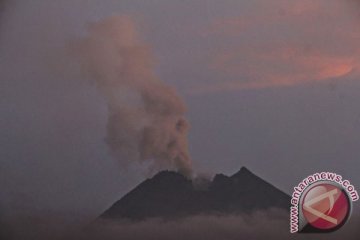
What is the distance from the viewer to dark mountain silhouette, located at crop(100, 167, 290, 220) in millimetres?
2871

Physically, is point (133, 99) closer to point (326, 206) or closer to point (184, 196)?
point (184, 196)

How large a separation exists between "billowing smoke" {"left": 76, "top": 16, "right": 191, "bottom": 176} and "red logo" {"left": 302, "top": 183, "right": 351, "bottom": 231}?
0.60 m

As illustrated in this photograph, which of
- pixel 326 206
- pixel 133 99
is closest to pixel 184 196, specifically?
pixel 133 99

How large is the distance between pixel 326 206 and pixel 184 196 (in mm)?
684

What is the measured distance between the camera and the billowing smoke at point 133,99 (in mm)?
2826

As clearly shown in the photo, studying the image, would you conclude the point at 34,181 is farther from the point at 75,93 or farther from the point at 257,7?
the point at 257,7

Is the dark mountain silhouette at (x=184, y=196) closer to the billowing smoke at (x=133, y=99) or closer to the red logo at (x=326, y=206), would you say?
the billowing smoke at (x=133, y=99)

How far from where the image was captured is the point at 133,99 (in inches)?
→ 112

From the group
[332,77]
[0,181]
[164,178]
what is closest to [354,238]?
[332,77]

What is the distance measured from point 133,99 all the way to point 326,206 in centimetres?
105

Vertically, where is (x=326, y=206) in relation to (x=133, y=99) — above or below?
below

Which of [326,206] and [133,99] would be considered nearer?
[133,99]

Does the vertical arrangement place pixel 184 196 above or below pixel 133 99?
below

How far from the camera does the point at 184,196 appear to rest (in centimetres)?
288
